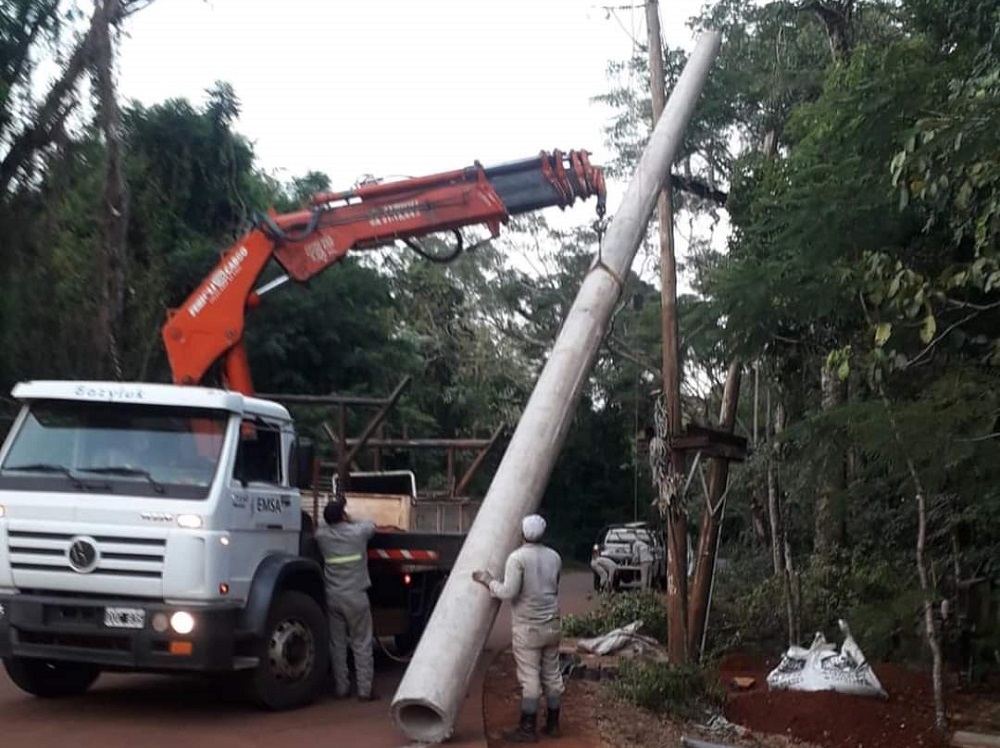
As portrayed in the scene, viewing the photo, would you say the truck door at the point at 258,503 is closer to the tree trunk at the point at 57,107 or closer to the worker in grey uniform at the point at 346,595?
the worker in grey uniform at the point at 346,595

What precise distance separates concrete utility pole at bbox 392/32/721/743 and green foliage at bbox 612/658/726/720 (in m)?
2.02

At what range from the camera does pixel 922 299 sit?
8.29m

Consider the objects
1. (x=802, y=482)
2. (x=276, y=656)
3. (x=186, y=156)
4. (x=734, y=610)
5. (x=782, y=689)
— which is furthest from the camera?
(x=186, y=156)

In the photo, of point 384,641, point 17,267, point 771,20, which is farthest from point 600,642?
point 771,20

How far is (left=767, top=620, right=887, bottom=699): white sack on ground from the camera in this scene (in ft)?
39.4

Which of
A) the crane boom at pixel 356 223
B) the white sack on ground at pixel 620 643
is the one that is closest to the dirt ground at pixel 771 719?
the white sack on ground at pixel 620 643

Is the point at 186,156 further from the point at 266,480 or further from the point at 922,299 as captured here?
the point at 922,299

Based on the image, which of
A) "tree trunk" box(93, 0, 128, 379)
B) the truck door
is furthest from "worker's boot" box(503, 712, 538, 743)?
"tree trunk" box(93, 0, 128, 379)

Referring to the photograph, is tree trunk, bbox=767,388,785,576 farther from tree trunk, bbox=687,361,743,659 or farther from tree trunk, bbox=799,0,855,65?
tree trunk, bbox=799,0,855,65

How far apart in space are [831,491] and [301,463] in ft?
24.2

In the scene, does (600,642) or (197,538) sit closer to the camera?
(197,538)

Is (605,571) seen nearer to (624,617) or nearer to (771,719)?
(624,617)

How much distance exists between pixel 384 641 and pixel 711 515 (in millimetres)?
4016

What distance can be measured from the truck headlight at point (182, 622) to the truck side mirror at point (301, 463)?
6.25 ft
